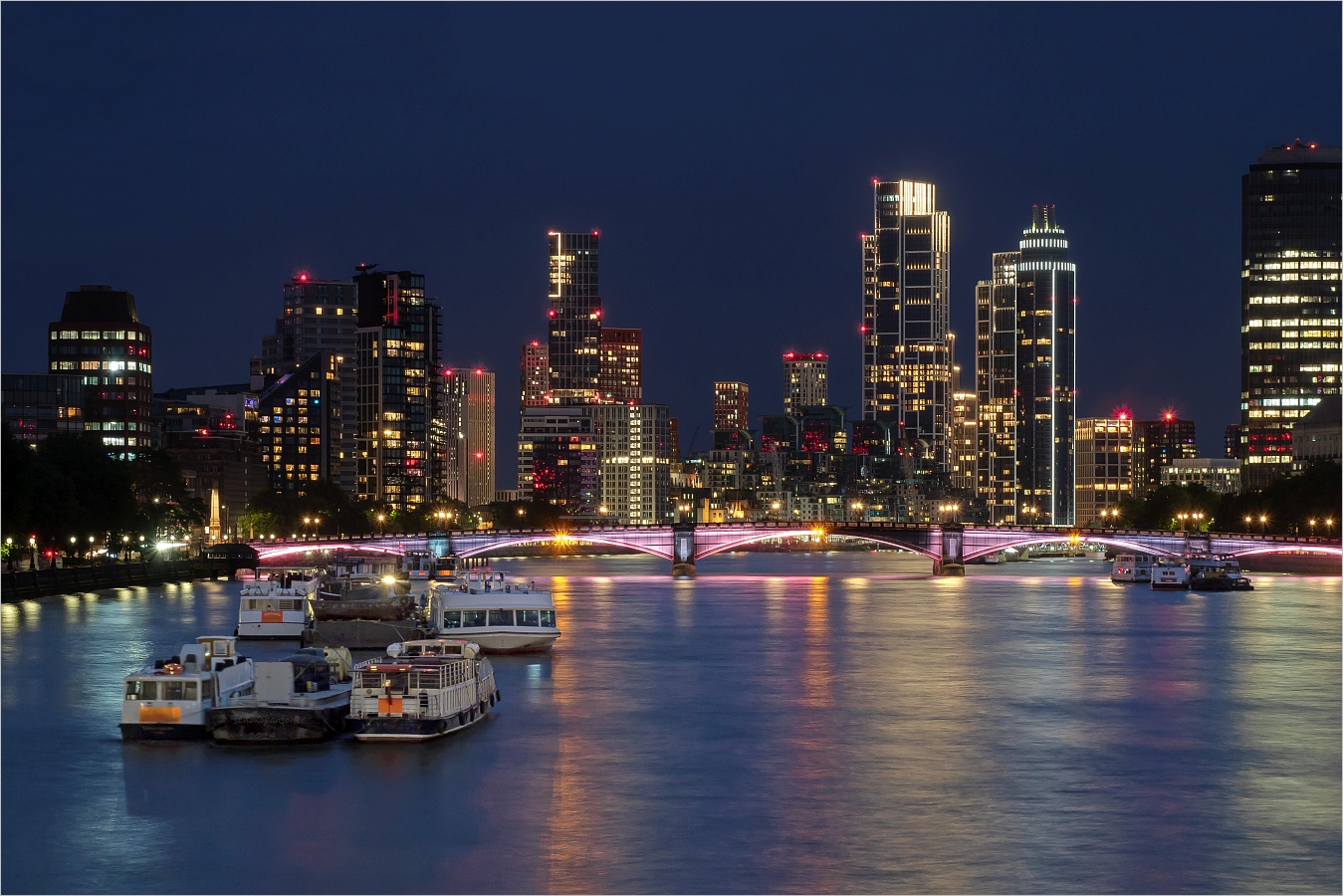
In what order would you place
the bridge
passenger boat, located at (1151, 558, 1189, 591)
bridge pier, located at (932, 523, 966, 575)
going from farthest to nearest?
bridge pier, located at (932, 523, 966, 575) < the bridge < passenger boat, located at (1151, 558, 1189, 591)

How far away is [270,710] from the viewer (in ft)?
182

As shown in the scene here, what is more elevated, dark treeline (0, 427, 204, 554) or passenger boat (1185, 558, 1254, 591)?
dark treeline (0, 427, 204, 554)

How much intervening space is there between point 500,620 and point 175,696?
100ft

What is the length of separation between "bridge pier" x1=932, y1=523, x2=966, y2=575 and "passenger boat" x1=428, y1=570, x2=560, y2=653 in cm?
10755

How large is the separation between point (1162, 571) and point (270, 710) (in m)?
117

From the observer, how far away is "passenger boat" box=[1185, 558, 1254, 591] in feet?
512

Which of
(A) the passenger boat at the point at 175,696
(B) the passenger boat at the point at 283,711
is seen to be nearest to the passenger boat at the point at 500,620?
(B) the passenger boat at the point at 283,711

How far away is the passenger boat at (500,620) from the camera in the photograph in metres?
85.9

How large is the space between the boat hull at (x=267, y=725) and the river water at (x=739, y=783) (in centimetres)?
97

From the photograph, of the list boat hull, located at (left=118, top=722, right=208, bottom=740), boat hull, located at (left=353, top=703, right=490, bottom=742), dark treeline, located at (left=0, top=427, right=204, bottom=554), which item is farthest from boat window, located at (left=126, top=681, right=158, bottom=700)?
dark treeline, located at (left=0, top=427, right=204, bottom=554)

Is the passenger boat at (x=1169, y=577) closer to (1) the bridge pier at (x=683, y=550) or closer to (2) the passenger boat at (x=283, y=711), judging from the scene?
(1) the bridge pier at (x=683, y=550)

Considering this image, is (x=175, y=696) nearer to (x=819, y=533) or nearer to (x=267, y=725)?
(x=267, y=725)

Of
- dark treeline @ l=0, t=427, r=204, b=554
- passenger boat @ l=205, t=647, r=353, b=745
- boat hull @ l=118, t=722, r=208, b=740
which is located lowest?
boat hull @ l=118, t=722, r=208, b=740

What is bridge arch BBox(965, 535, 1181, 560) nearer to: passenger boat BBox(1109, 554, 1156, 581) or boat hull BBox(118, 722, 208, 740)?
passenger boat BBox(1109, 554, 1156, 581)
